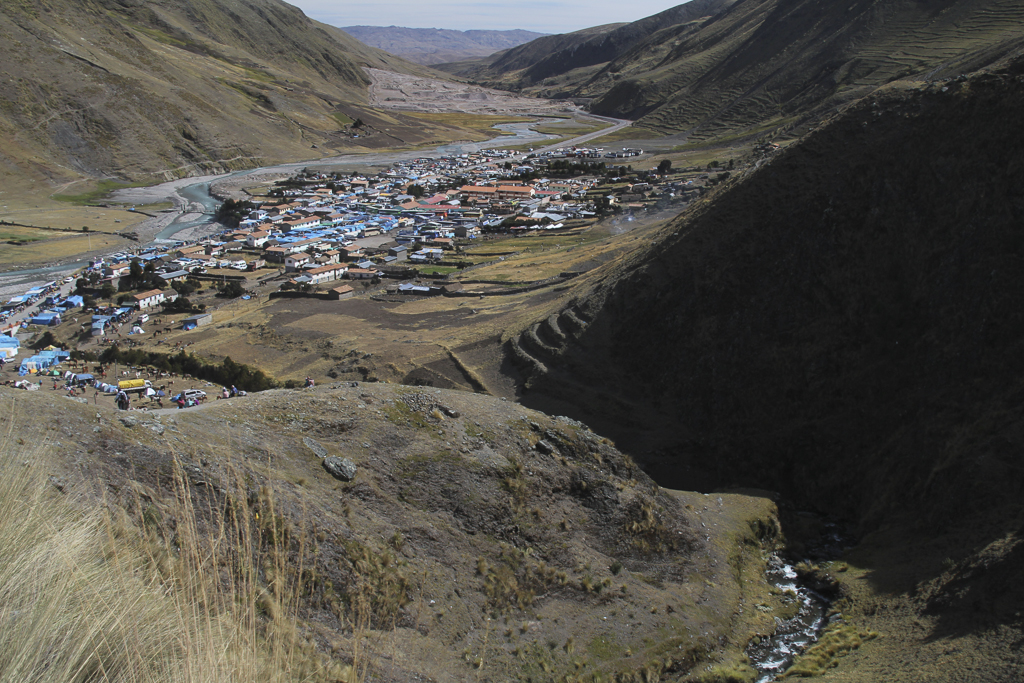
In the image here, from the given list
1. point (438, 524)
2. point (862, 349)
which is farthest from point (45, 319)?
point (862, 349)

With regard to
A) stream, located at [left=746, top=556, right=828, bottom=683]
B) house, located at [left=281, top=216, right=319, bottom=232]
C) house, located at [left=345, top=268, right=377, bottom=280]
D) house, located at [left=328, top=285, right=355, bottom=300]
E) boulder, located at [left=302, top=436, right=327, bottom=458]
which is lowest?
stream, located at [left=746, top=556, right=828, bottom=683]

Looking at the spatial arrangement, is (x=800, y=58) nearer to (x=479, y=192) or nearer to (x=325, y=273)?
(x=479, y=192)

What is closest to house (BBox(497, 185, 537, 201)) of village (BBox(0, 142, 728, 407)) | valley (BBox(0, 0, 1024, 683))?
village (BBox(0, 142, 728, 407))

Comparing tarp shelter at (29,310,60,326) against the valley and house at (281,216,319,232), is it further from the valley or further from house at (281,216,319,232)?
house at (281,216,319,232)

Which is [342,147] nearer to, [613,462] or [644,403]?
[644,403]

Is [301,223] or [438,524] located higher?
[301,223]

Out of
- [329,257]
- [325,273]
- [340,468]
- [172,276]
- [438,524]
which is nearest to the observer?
[340,468]
